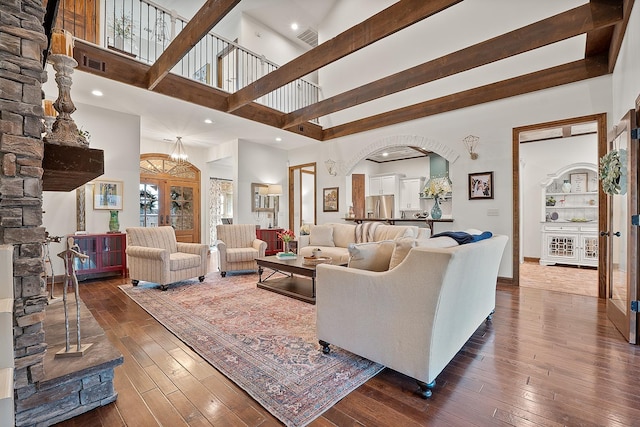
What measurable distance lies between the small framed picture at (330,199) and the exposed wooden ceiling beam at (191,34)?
4199mm

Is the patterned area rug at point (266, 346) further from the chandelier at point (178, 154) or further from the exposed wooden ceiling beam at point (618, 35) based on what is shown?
the exposed wooden ceiling beam at point (618, 35)

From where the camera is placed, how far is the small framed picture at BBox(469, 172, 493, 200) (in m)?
4.78

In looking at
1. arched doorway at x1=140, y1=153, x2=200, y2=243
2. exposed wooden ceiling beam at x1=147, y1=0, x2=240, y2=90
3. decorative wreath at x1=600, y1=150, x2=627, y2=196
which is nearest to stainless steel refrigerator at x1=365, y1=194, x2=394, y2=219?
arched doorway at x1=140, y1=153, x2=200, y2=243

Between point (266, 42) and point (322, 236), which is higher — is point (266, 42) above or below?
above

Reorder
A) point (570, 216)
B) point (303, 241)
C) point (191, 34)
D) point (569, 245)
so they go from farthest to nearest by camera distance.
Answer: point (570, 216), point (569, 245), point (303, 241), point (191, 34)

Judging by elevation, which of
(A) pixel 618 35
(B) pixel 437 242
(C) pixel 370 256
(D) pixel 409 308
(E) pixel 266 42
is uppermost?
(E) pixel 266 42

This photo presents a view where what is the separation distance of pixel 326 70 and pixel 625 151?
19.7 feet

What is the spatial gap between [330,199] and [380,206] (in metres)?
2.27

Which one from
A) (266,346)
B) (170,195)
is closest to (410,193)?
(170,195)

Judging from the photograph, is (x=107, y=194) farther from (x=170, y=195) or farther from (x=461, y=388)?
(x=461, y=388)

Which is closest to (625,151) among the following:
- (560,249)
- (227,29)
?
(560,249)

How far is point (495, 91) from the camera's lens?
467 centimetres

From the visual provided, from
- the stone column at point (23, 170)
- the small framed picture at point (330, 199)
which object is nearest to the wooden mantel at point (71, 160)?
the stone column at point (23, 170)

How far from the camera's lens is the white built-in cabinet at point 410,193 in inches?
332
